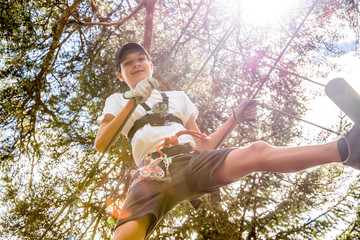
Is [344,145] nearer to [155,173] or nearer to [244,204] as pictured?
[155,173]

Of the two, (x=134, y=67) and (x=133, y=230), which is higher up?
(x=134, y=67)

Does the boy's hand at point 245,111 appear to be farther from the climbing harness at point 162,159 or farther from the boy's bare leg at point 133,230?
the boy's bare leg at point 133,230

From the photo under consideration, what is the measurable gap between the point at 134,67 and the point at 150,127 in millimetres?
618

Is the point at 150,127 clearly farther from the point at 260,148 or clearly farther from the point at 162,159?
the point at 260,148

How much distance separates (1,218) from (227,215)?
22.3ft

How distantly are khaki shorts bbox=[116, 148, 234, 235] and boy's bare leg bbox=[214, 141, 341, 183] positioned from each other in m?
0.07

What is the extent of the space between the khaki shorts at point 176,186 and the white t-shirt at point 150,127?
0.74 ft

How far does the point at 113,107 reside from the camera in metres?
2.32

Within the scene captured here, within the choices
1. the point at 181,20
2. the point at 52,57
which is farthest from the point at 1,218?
the point at 181,20

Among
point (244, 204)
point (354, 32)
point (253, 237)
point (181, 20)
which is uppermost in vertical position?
point (181, 20)

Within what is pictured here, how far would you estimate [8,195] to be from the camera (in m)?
6.72

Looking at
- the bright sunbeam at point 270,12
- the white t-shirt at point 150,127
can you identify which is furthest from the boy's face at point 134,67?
the bright sunbeam at point 270,12

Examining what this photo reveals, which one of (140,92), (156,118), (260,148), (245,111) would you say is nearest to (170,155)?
(156,118)

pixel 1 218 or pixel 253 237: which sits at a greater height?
pixel 1 218
